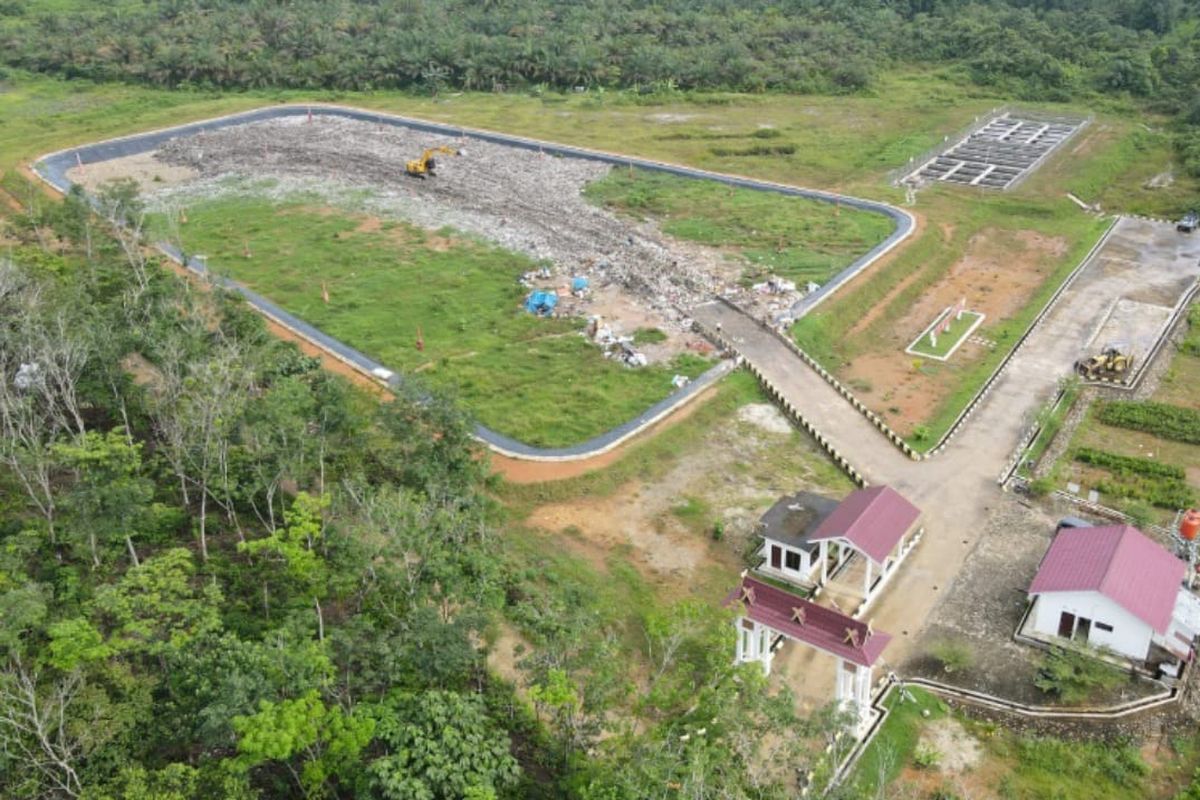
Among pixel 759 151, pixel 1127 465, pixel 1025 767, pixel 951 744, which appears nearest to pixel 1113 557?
pixel 1025 767

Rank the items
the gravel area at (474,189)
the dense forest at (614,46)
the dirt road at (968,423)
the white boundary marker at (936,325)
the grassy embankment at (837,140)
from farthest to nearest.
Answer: the dense forest at (614,46) < the gravel area at (474,189) < the grassy embankment at (837,140) < the white boundary marker at (936,325) < the dirt road at (968,423)

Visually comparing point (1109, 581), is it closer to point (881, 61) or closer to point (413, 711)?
point (413, 711)

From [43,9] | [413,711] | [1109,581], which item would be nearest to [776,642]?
[1109,581]

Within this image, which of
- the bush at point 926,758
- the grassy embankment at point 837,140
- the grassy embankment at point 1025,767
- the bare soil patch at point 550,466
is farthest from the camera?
the grassy embankment at point 837,140

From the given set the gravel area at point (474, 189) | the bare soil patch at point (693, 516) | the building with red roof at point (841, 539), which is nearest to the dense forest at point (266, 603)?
the bare soil patch at point (693, 516)

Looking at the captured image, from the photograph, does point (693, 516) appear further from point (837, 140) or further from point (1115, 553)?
point (837, 140)

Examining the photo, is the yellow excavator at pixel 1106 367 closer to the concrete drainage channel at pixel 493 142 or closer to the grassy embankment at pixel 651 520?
the concrete drainage channel at pixel 493 142
